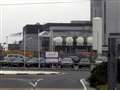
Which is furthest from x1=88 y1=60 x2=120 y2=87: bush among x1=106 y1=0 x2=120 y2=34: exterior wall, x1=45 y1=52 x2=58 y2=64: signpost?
x1=45 y1=52 x2=58 y2=64: signpost

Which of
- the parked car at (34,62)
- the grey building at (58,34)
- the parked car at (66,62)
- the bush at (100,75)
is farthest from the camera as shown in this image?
the grey building at (58,34)

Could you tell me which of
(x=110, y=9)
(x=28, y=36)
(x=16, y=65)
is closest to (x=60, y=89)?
(x=110, y=9)

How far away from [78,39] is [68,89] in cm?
8152

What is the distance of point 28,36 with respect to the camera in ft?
447

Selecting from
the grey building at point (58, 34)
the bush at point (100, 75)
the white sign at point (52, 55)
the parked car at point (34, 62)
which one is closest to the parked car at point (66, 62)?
the white sign at point (52, 55)

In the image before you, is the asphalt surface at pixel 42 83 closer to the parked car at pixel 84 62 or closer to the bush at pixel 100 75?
the bush at pixel 100 75

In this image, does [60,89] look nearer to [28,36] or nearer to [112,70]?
[112,70]

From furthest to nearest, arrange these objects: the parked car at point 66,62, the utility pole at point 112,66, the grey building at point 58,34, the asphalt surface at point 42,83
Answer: the grey building at point 58,34, the parked car at point 66,62, the asphalt surface at point 42,83, the utility pole at point 112,66

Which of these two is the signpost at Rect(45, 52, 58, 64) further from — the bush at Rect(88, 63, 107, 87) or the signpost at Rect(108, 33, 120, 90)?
the signpost at Rect(108, 33, 120, 90)

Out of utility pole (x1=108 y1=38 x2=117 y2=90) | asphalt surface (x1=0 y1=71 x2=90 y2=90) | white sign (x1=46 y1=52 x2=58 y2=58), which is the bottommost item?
asphalt surface (x1=0 y1=71 x2=90 y2=90)

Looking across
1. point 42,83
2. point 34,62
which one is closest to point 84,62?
point 34,62

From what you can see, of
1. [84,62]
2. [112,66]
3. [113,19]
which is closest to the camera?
[112,66]

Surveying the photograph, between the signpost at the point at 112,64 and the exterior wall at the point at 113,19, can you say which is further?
the exterior wall at the point at 113,19

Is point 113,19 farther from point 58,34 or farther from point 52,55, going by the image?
point 58,34
